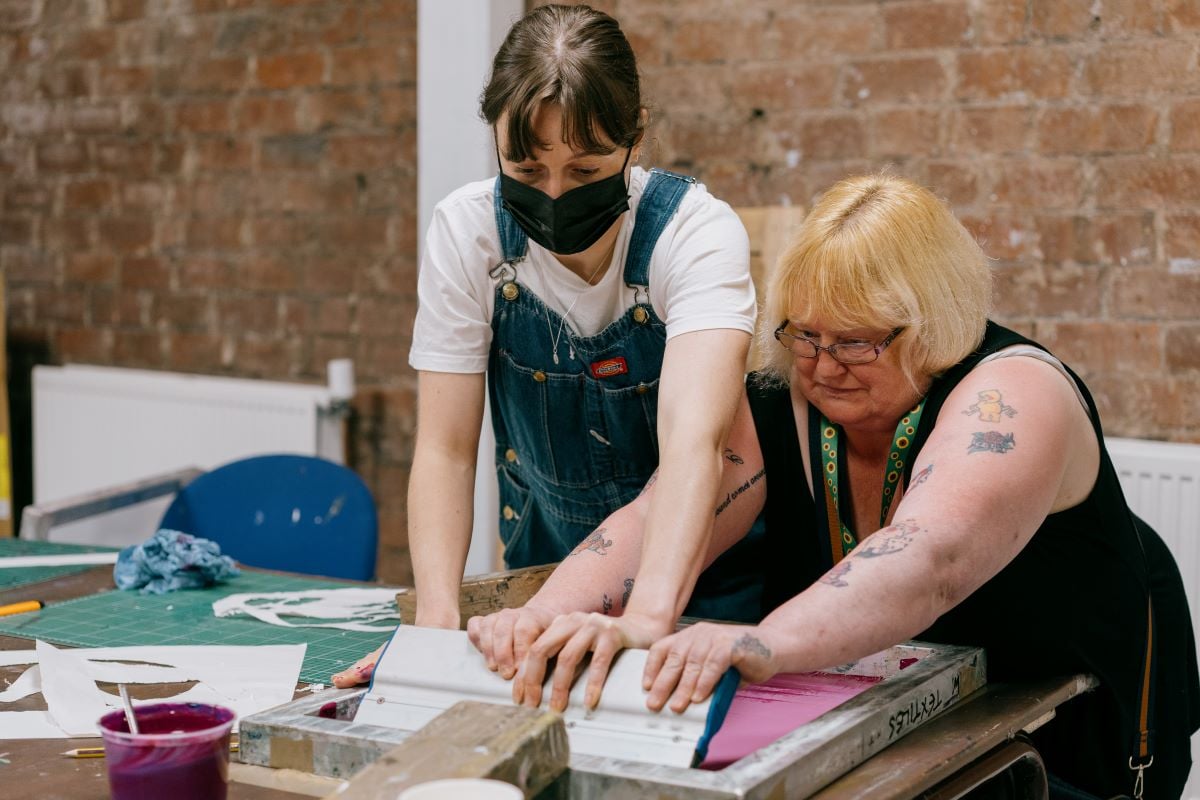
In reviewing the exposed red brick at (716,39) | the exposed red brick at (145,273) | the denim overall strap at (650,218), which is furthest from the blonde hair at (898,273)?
the exposed red brick at (145,273)

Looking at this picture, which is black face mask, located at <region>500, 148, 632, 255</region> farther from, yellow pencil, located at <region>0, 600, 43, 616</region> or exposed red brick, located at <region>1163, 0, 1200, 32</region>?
exposed red brick, located at <region>1163, 0, 1200, 32</region>

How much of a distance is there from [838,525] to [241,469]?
5.27 ft

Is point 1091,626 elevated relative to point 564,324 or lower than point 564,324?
lower

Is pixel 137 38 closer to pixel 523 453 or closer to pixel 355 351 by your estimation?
pixel 355 351

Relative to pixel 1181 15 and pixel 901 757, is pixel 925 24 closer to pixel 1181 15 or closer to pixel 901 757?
pixel 1181 15

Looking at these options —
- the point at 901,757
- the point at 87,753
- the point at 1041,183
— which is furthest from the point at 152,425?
the point at 901,757

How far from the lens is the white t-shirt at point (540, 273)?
1.75 meters

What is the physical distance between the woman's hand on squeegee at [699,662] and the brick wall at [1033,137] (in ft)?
5.29

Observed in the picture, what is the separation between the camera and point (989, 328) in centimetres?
163

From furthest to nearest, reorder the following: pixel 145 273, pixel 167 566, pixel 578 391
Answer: pixel 145 273 < pixel 167 566 < pixel 578 391

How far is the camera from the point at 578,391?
6.33 ft

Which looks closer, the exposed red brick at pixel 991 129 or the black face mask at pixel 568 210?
the black face mask at pixel 568 210

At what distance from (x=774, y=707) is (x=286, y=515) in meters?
1.70

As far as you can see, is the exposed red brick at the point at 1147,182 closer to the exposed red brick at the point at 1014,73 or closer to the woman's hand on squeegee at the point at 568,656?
the exposed red brick at the point at 1014,73
